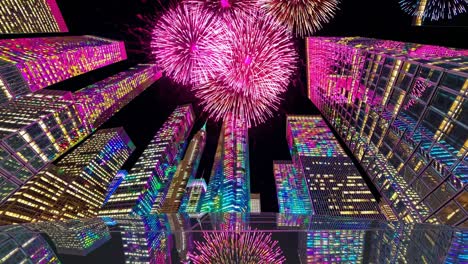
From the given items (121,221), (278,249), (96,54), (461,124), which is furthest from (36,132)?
(96,54)

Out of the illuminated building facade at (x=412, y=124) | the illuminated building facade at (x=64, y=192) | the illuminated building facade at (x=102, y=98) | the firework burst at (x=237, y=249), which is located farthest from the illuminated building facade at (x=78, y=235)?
the illuminated building facade at (x=64, y=192)

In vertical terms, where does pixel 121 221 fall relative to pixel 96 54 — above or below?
above

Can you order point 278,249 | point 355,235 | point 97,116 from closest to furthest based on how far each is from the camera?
1. point 278,249
2. point 355,235
3. point 97,116

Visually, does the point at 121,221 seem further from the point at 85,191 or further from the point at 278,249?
the point at 85,191

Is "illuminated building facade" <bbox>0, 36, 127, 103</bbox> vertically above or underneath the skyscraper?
underneath

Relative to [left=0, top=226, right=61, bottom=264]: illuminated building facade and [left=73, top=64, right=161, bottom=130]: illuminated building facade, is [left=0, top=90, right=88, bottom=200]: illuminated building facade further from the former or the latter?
[left=0, top=226, right=61, bottom=264]: illuminated building facade

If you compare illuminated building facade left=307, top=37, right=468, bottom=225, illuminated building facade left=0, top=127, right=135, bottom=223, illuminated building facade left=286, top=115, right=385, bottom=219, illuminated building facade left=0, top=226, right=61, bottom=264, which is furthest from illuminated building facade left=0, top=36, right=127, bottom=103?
illuminated building facade left=286, top=115, right=385, bottom=219
